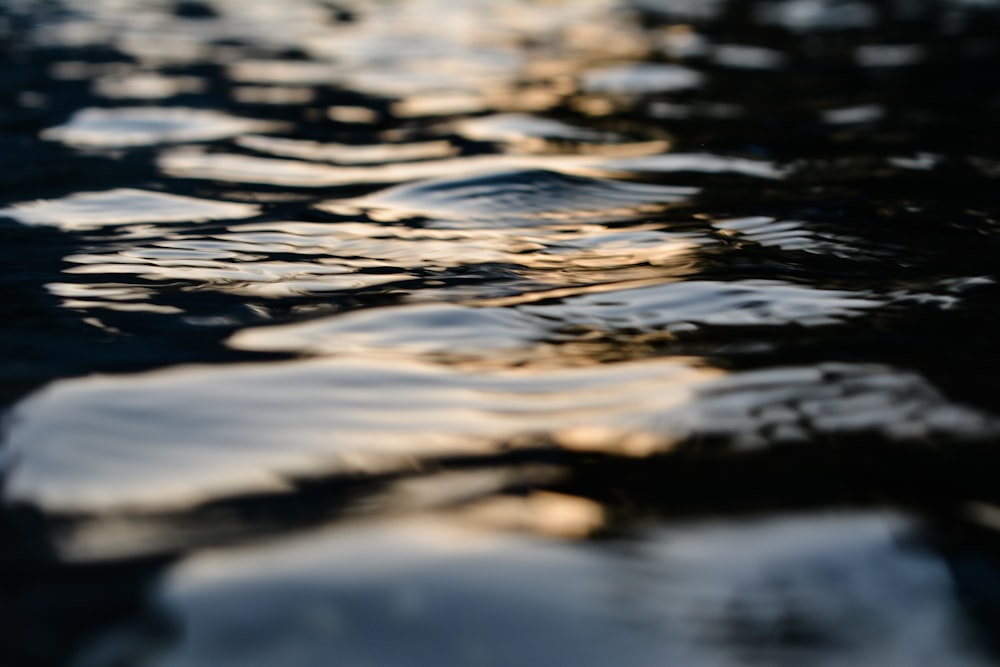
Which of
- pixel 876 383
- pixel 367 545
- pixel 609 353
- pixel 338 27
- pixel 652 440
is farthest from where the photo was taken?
pixel 338 27

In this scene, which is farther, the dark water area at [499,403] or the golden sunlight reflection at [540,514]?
the golden sunlight reflection at [540,514]

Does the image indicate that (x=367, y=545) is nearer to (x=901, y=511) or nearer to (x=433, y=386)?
(x=433, y=386)

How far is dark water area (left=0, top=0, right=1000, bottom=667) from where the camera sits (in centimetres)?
82

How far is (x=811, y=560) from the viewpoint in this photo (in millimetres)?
897

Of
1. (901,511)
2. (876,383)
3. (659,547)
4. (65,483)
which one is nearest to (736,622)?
(659,547)

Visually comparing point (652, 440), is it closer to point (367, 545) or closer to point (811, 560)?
point (811, 560)

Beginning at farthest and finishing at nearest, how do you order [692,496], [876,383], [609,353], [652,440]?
[609,353] < [876,383] < [652,440] < [692,496]

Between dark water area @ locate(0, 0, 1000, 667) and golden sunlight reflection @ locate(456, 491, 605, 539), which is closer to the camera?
dark water area @ locate(0, 0, 1000, 667)

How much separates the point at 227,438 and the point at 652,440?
44 centimetres

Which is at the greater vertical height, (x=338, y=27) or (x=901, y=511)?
(x=338, y=27)

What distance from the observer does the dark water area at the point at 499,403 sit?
2.68 ft

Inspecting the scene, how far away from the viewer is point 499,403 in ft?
3.95

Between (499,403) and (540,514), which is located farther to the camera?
(499,403)

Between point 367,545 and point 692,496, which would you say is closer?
point 367,545
